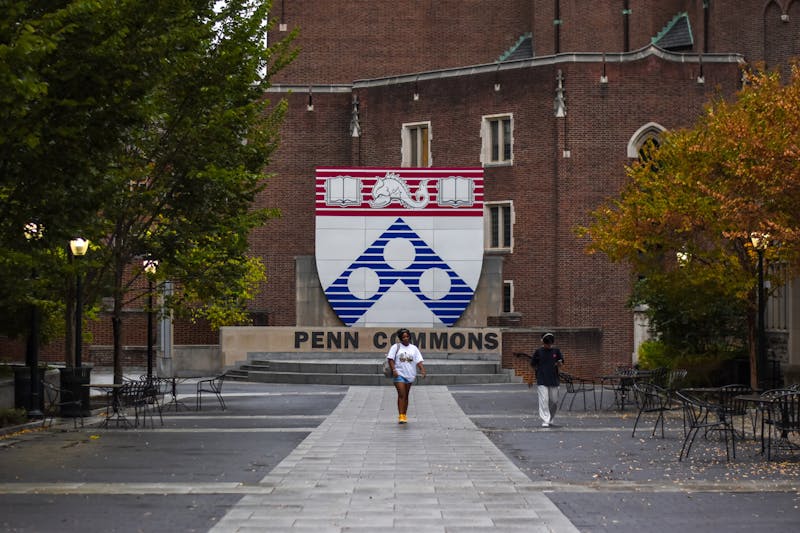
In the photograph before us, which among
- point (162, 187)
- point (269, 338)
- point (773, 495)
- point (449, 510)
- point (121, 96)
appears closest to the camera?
point (449, 510)

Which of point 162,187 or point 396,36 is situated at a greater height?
point 396,36

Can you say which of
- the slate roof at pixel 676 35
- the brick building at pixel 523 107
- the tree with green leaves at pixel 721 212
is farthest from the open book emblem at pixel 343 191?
the slate roof at pixel 676 35

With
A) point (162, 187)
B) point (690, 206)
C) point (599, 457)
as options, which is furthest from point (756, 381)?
point (162, 187)

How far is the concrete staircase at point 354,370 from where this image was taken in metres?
36.1

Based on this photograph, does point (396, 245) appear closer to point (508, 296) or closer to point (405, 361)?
point (508, 296)

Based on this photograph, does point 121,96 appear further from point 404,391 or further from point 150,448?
point 404,391

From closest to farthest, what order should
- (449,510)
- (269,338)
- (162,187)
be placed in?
(449,510), (162,187), (269,338)

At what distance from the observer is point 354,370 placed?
122 feet

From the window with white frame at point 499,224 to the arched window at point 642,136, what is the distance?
534cm

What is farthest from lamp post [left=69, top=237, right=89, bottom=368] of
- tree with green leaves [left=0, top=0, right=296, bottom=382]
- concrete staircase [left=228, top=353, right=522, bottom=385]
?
concrete staircase [left=228, top=353, right=522, bottom=385]

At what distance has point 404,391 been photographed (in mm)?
21859

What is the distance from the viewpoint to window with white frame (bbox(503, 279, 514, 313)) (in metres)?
49.4

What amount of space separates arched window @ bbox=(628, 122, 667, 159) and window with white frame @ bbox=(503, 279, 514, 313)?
7.12m

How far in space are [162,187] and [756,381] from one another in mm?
13372
